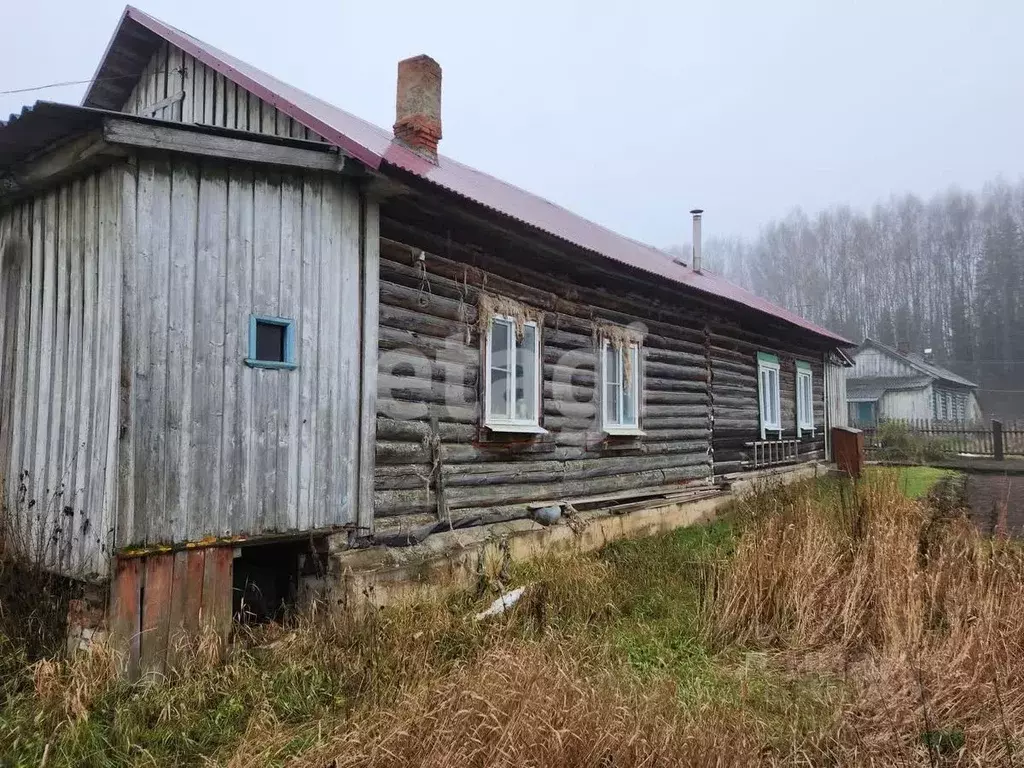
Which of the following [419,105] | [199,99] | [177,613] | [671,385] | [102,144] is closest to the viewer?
[102,144]

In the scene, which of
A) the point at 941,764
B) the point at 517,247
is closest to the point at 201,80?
the point at 517,247

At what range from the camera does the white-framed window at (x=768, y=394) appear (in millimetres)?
14578

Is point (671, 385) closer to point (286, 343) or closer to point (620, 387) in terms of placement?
point (620, 387)

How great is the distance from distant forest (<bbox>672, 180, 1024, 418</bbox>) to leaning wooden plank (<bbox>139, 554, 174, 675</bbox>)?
49.1m

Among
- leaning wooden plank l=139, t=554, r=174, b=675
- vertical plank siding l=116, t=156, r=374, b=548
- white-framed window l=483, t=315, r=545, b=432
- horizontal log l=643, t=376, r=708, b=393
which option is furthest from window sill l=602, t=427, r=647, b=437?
leaning wooden plank l=139, t=554, r=174, b=675

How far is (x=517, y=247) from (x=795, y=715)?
19.0ft

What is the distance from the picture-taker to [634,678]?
179 inches

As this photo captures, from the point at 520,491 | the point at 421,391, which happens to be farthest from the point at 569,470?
the point at 421,391

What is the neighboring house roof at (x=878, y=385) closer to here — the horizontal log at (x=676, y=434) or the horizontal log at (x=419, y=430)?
the horizontal log at (x=676, y=434)

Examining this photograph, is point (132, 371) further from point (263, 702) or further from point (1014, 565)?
point (1014, 565)

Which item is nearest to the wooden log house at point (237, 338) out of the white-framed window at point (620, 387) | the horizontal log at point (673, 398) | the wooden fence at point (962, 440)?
the white-framed window at point (620, 387)

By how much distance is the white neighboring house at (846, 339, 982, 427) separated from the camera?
1387 inches

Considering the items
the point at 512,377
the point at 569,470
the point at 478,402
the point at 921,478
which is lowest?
the point at 921,478

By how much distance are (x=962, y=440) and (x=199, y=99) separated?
2477 centimetres
